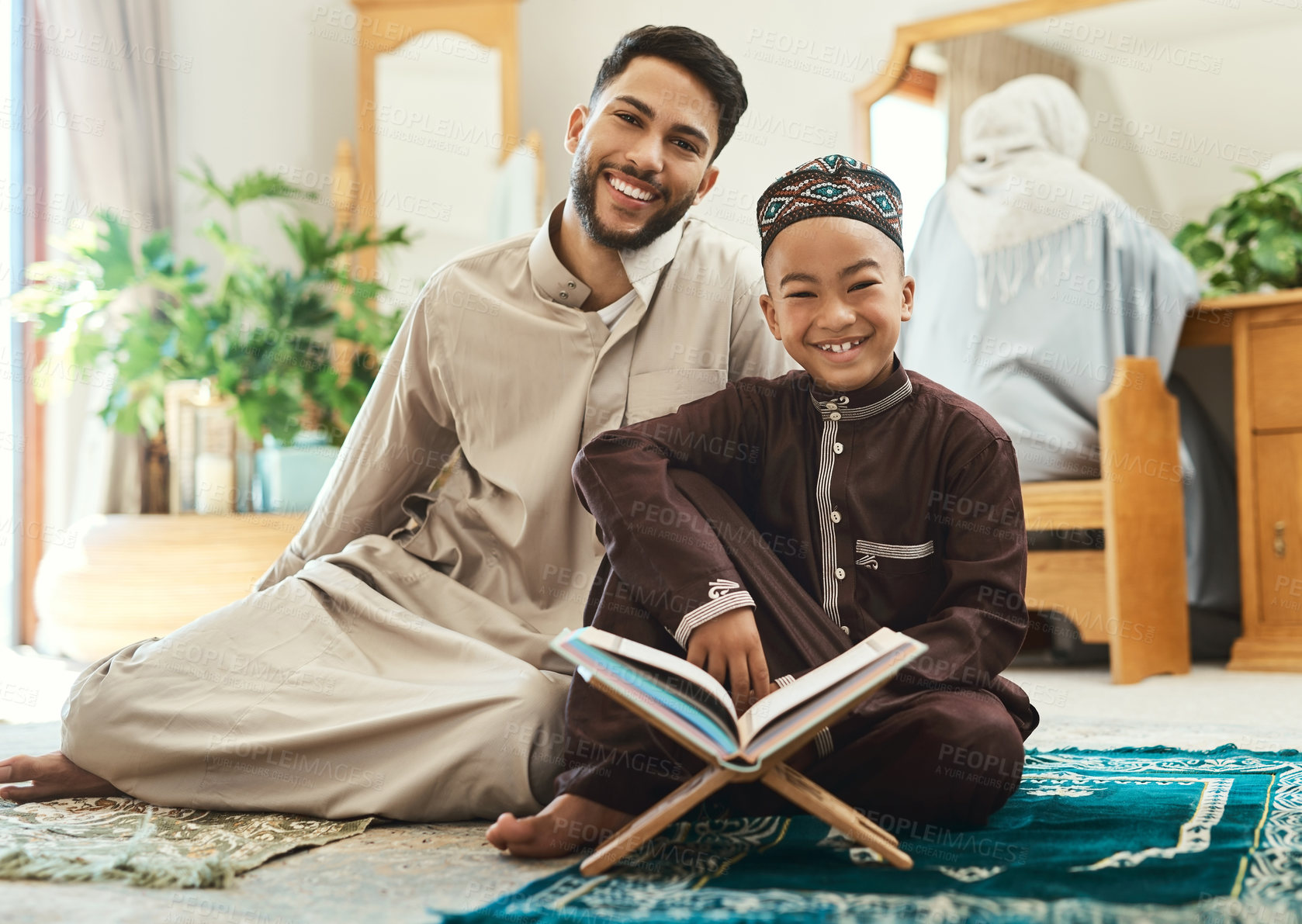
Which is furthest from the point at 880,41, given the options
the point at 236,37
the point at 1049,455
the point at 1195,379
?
the point at 236,37

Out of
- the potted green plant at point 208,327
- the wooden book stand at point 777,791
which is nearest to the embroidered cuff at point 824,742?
the wooden book stand at point 777,791

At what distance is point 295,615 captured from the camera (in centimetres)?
146

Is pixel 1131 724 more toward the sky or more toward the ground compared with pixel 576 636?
more toward the ground

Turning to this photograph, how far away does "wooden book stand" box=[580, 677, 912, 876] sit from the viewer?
3.20 ft

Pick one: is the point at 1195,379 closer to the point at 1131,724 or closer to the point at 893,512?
the point at 1131,724

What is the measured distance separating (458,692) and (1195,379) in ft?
8.84

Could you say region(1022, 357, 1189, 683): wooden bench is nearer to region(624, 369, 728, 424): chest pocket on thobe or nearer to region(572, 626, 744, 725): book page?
region(624, 369, 728, 424): chest pocket on thobe

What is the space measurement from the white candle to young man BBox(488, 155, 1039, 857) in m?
2.24

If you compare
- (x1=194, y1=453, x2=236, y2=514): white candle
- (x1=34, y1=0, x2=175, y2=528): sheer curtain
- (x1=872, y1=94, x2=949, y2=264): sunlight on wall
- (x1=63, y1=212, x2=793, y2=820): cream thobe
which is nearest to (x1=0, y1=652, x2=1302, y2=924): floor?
(x1=63, y1=212, x2=793, y2=820): cream thobe

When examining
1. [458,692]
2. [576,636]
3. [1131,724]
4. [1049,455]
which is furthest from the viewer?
[1049,455]

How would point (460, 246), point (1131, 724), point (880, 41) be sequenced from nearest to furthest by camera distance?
1. point (1131, 724)
2. point (880, 41)
3. point (460, 246)

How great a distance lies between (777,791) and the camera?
0.99 meters

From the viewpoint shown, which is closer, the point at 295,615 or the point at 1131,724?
the point at 295,615

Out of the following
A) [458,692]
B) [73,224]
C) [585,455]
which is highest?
[73,224]
